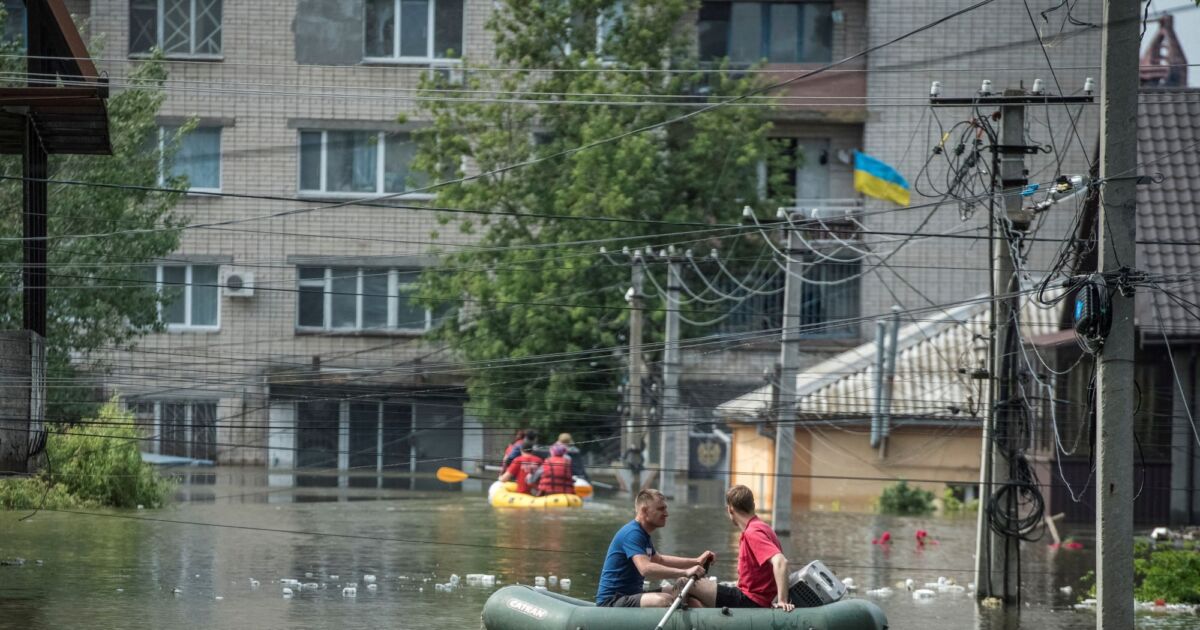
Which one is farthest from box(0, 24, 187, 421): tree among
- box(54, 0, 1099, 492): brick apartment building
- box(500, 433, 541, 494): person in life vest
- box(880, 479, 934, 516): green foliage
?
box(880, 479, 934, 516): green foliage

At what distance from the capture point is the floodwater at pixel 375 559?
1872 cm

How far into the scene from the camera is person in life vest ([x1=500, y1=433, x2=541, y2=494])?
118 ft

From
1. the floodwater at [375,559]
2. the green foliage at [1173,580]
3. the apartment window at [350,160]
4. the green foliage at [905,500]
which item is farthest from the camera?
the apartment window at [350,160]

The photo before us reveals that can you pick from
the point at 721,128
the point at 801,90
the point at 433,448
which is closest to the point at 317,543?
the point at 721,128

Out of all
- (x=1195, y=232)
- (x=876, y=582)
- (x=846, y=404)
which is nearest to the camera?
(x=876, y=582)

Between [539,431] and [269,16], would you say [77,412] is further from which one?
[269,16]

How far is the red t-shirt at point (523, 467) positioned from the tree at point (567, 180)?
3996 millimetres

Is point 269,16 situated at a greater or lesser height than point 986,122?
greater

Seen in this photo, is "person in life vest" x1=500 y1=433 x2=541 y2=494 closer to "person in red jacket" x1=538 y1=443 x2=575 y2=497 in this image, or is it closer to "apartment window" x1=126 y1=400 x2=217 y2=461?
"person in red jacket" x1=538 y1=443 x2=575 y2=497

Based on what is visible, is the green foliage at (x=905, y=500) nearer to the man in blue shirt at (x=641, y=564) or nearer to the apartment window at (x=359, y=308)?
the apartment window at (x=359, y=308)

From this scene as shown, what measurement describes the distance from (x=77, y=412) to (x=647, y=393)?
13.6 meters

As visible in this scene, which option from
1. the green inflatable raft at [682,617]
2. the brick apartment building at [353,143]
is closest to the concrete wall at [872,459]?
the brick apartment building at [353,143]

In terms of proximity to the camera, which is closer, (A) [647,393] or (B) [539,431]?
(A) [647,393]

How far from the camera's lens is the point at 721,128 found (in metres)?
43.2
